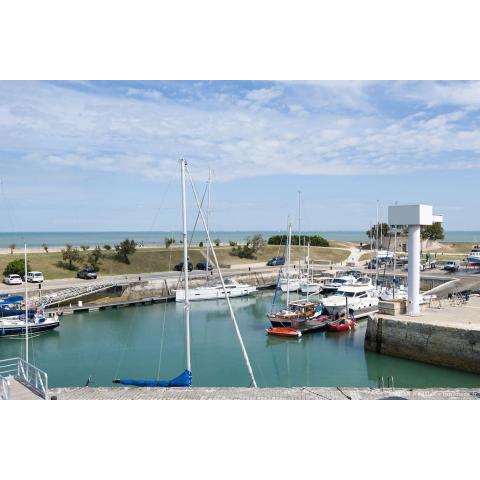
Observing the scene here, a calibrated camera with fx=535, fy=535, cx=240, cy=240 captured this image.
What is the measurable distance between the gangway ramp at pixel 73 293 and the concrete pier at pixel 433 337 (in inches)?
825

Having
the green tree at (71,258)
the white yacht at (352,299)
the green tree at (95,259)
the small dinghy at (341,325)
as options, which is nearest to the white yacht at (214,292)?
the white yacht at (352,299)

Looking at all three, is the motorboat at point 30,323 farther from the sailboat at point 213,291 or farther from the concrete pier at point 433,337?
the concrete pier at point 433,337

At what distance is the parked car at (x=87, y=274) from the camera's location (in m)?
44.3

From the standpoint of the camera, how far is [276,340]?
91.6ft

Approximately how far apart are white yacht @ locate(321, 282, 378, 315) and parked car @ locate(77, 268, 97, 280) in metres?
20.6

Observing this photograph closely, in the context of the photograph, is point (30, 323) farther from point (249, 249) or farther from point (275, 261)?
point (249, 249)

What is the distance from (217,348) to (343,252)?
1610 inches

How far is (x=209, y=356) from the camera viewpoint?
24.4 metres

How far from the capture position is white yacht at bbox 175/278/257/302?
1580 inches

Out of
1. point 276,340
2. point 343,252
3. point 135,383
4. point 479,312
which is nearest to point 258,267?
point 343,252

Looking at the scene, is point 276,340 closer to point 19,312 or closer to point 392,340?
point 392,340

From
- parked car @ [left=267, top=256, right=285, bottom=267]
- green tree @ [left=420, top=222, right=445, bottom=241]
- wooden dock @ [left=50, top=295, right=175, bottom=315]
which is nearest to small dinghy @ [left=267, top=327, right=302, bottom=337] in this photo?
wooden dock @ [left=50, top=295, right=175, bottom=315]

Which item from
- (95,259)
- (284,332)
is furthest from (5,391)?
(95,259)

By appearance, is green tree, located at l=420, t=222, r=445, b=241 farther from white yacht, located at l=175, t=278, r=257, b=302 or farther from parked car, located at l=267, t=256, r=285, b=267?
white yacht, located at l=175, t=278, r=257, b=302
